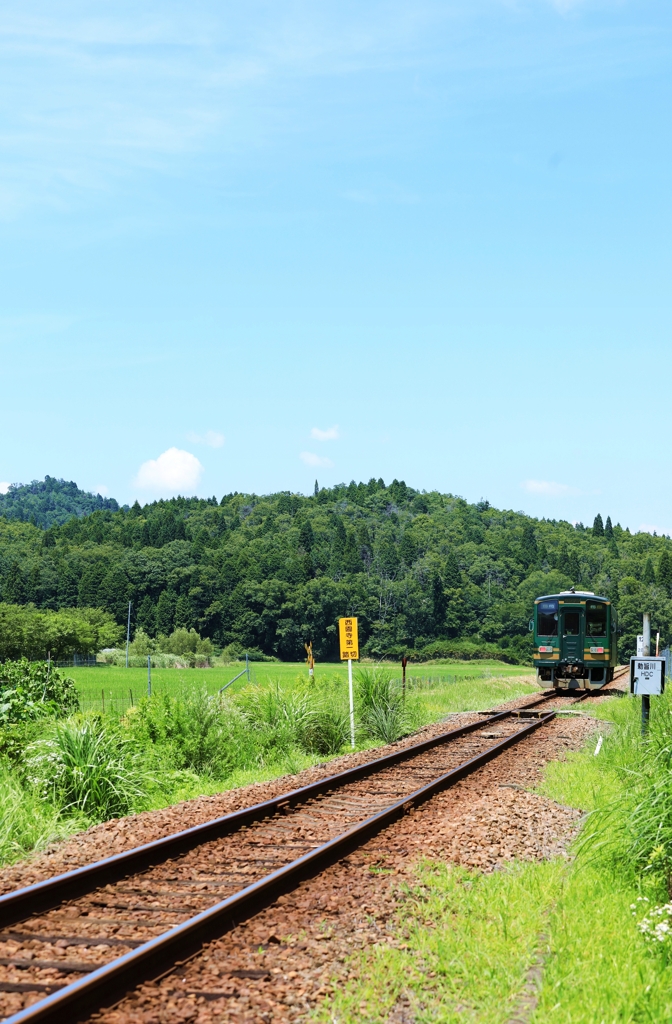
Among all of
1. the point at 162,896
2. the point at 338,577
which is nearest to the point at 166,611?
the point at 338,577

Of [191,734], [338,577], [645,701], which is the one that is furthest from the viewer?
[338,577]

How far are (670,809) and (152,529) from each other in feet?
537

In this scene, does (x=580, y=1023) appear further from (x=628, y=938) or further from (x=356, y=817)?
(x=356, y=817)

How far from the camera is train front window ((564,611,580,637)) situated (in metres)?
32.6

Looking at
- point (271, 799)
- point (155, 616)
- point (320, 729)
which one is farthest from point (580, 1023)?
point (155, 616)

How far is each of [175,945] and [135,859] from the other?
226cm

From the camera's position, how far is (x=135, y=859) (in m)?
7.94

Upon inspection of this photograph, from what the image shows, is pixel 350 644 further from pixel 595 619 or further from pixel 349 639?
pixel 595 619

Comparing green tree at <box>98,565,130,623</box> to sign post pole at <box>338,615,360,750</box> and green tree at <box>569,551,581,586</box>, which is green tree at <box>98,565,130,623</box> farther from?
sign post pole at <box>338,615,360,750</box>

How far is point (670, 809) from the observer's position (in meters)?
7.07

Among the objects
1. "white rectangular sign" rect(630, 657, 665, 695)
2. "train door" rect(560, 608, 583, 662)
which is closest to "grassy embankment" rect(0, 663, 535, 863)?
"white rectangular sign" rect(630, 657, 665, 695)

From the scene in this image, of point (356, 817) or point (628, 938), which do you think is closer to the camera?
point (628, 938)

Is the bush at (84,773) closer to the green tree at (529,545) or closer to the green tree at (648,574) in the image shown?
the green tree at (648,574)

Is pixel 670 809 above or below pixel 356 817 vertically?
above
